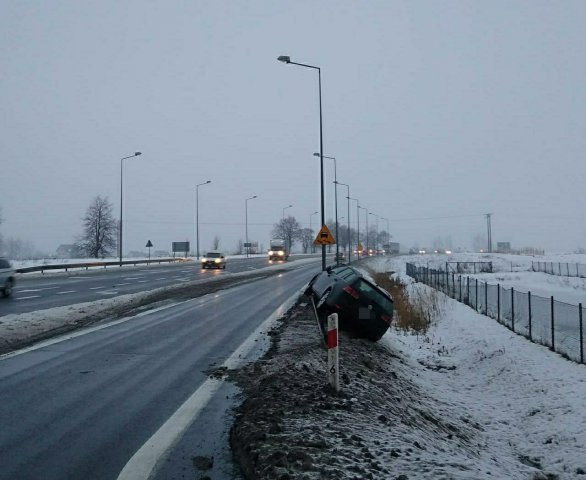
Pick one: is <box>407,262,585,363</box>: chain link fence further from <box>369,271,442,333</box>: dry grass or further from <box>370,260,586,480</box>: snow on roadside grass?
<box>369,271,442,333</box>: dry grass

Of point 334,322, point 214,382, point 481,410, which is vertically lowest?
point 481,410

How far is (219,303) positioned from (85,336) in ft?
27.2

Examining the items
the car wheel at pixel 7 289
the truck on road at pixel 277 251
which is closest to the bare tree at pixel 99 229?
the truck on road at pixel 277 251

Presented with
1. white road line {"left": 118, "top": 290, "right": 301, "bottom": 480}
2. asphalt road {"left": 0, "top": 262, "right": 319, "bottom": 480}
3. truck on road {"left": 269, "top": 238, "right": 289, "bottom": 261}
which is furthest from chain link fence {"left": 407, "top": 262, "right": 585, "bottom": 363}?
truck on road {"left": 269, "top": 238, "right": 289, "bottom": 261}

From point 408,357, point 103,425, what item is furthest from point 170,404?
point 408,357

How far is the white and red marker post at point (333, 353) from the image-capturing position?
6.78 m

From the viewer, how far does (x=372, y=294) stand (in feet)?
37.7

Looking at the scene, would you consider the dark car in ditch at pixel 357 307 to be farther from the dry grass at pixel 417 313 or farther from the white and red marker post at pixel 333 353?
the dry grass at pixel 417 313

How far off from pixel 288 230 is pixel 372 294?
426 ft

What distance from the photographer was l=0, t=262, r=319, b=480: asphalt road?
484 cm

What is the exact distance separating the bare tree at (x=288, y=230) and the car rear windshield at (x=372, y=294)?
407ft

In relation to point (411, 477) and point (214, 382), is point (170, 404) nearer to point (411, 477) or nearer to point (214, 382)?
point (214, 382)

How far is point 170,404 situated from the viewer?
672 cm

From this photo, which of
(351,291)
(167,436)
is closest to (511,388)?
(351,291)
